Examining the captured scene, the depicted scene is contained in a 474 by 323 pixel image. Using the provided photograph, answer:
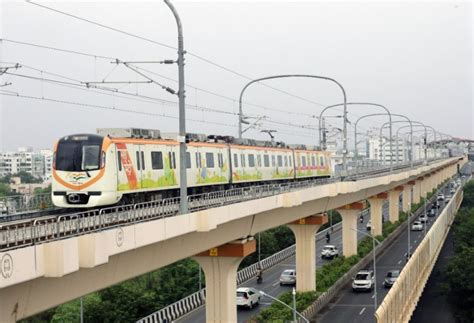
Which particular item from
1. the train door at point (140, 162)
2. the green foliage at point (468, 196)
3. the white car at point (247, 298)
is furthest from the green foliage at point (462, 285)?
the green foliage at point (468, 196)

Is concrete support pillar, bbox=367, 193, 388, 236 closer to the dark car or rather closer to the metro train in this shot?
the dark car

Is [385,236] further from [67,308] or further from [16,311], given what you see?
[16,311]

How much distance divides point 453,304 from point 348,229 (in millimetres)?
11950

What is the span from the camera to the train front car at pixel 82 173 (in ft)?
70.8

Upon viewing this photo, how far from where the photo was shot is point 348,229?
2442 inches

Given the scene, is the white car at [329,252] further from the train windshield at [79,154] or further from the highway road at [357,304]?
the train windshield at [79,154]

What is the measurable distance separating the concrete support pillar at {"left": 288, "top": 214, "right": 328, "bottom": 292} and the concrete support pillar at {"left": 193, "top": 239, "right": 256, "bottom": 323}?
16.1 metres

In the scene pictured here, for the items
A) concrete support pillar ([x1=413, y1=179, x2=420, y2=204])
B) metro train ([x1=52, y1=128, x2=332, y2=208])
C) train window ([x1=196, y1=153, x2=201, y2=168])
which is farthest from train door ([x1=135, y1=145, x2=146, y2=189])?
concrete support pillar ([x1=413, y1=179, x2=420, y2=204])

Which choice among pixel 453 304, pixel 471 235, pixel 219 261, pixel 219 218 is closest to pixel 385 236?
pixel 471 235

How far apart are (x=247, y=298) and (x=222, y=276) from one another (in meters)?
12.2

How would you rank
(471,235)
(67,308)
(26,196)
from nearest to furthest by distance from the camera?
(26,196) < (67,308) < (471,235)

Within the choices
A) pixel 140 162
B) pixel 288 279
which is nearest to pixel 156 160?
pixel 140 162

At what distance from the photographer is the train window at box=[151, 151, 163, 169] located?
87.1 feet

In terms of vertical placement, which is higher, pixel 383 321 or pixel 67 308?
pixel 383 321
